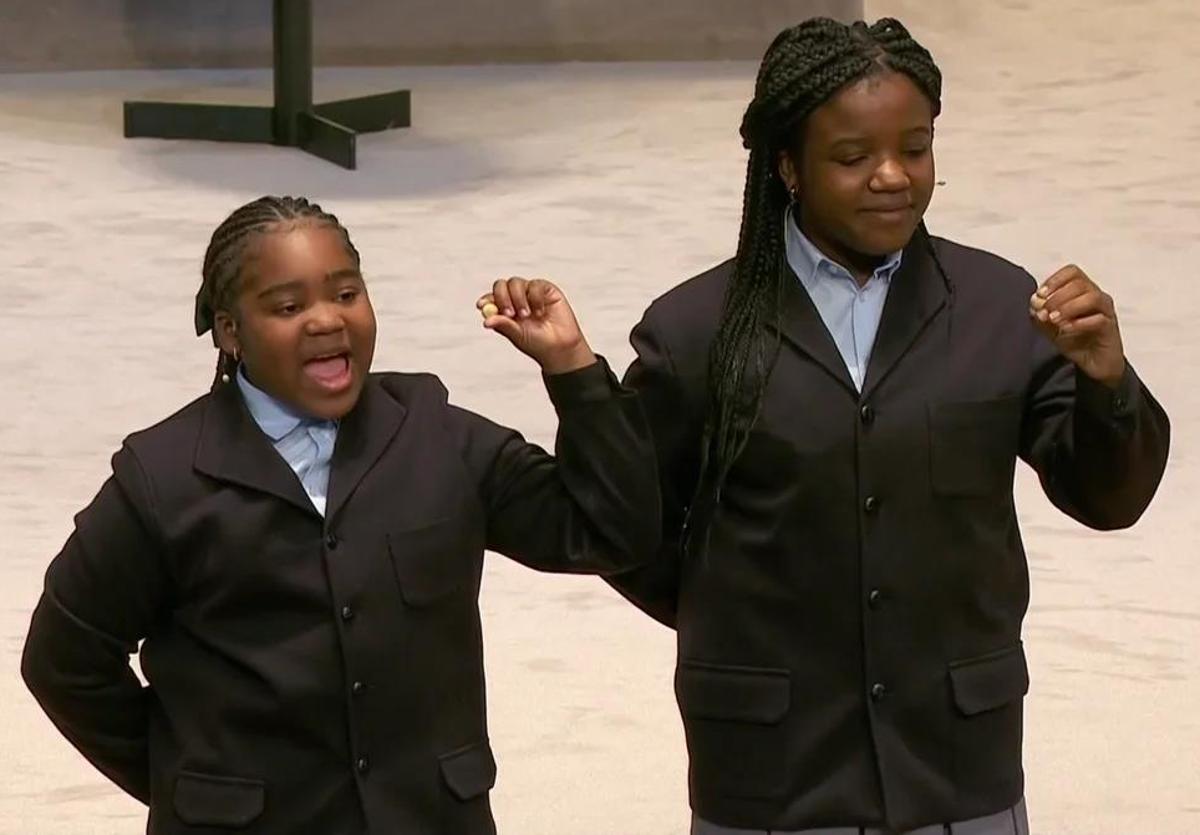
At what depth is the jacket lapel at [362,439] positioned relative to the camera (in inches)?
98.2

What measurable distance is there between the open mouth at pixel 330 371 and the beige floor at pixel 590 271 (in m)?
1.65

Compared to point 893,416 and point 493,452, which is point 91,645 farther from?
point 893,416

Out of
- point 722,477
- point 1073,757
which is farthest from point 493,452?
point 1073,757

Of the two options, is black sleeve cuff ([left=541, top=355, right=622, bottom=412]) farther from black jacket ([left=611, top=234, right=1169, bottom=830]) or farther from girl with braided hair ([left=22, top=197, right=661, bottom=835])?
black jacket ([left=611, top=234, right=1169, bottom=830])

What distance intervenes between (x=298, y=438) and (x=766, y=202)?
52 cm

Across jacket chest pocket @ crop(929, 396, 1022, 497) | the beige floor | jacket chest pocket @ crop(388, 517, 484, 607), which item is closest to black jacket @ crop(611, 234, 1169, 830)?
jacket chest pocket @ crop(929, 396, 1022, 497)

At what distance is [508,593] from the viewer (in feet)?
16.2

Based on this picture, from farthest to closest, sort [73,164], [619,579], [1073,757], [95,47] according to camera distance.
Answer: [95,47]
[73,164]
[1073,757]
[619,579]

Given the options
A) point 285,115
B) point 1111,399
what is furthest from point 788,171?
point 285,115

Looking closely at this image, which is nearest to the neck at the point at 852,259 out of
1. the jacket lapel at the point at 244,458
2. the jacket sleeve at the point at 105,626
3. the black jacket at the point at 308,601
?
the black jacket at the point at 308,601

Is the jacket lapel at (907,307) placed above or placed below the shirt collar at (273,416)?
above

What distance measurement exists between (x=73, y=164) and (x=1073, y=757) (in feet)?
15.6

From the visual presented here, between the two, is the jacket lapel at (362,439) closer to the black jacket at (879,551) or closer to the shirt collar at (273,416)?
the shirt collar at (273,416)

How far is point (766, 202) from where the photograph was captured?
8.71 ft
